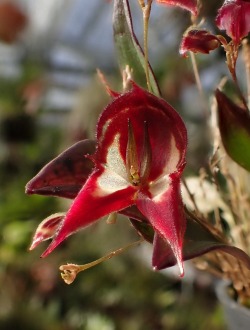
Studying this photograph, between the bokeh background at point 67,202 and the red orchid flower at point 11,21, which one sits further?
the red orchid flower at point 11,21

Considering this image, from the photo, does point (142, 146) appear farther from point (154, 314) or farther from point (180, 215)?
point (154, 314)

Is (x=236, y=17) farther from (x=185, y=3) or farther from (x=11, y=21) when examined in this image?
(x=11, y=21)

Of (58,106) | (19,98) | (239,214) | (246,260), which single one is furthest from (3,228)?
(58,106)

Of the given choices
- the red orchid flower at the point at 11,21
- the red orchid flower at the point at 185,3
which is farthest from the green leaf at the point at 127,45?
the red orchid flower at the point at 11,21

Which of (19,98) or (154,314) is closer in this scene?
(154,314)

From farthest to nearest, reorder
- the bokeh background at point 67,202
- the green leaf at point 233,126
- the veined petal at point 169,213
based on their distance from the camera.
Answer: the bokeh background at point 67,202 < the green leaf at point 233,126 < the veined petal at point 169,213

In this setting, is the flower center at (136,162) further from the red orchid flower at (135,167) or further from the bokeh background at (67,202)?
the bokeh background at (67,202)
